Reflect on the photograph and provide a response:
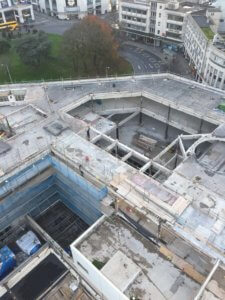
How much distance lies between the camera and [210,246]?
116 feet

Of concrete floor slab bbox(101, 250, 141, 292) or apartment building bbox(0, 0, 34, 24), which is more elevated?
apartment building bbox(0, 0, 34, 24)

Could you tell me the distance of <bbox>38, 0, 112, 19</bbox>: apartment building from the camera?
14462 centimetres

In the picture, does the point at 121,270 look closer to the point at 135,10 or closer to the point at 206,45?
the point at 206,45

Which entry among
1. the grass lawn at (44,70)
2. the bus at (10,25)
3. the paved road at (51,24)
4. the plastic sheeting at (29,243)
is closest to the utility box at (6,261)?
the plastic sheeting at (29,243)

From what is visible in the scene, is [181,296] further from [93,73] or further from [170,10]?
[170,10]

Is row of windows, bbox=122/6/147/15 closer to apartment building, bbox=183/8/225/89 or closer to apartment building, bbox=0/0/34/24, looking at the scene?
apartment building, bbox=183/8/225/89

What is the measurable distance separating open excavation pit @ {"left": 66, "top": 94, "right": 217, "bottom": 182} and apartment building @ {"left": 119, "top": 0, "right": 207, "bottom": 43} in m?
56.1

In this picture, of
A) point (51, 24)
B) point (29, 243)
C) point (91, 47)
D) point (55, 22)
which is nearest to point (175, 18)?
point (91, 47)

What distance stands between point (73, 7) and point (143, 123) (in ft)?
326

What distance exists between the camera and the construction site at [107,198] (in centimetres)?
3725

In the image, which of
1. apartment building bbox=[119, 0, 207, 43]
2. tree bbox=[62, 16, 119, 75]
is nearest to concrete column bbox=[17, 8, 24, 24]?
apartment building bbox=[119, 0, 207, 43]

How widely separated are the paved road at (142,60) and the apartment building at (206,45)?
37.1ft

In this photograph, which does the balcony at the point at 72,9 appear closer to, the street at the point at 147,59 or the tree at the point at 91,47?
the street at the point at 147,59

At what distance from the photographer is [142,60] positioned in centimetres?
11094
